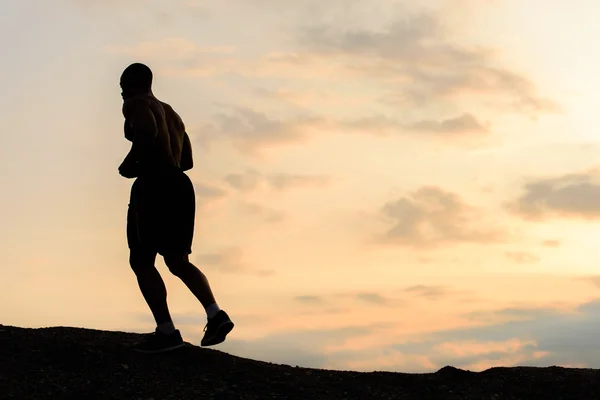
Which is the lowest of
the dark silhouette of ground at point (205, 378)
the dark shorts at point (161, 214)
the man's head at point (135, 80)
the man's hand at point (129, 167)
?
the dark silhouette of ground at point (205, 378)

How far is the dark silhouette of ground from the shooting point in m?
9.59

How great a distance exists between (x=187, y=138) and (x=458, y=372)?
4.30 meters

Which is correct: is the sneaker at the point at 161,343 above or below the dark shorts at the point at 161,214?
below

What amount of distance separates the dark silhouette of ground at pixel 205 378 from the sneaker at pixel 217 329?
0.40m

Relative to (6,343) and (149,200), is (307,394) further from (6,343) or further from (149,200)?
(6,343)

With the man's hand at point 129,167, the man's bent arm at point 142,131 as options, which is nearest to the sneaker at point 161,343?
the man's hand at point 129,167

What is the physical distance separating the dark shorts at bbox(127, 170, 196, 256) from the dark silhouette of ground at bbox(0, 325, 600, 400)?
137 cm

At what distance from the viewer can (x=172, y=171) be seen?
10.1m

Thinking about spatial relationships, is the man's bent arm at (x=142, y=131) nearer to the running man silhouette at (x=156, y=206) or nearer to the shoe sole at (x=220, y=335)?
the running man silhouette at (x=156, y=206)

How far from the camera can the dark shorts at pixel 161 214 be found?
1001cm

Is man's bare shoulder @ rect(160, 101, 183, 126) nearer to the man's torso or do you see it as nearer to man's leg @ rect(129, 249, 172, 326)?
the man's torso

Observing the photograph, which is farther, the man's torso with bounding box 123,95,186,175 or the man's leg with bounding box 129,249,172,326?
the man's leg with bounding box 129,249,172,326

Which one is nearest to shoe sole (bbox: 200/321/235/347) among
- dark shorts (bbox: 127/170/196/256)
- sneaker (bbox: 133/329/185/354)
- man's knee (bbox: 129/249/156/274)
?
Result: sneaker (bbox: 133/329/185/354)

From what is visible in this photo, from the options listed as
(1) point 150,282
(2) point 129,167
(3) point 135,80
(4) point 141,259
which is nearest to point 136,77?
(3) point 135,80
